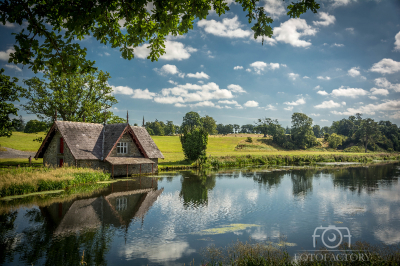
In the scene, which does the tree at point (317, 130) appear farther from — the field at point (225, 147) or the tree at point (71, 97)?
the tree at point (71, 97)

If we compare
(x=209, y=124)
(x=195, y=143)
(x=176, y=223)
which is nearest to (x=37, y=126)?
(x=195, y=143)

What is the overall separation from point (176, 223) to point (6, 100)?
31.9 metres

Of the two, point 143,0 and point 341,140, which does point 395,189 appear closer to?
point 143,0

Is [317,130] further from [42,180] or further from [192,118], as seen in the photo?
[42,180]

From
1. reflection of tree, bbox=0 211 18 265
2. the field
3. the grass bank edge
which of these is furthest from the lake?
the field

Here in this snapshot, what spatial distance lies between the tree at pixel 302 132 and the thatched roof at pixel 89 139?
69.1 metres

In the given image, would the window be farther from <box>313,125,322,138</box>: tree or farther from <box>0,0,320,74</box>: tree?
<box>313,125,322,138</box>: tree

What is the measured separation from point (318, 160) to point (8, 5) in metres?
62.9

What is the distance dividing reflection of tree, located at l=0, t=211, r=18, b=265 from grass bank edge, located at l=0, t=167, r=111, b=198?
5.20 meters

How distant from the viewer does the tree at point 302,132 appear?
88.9m

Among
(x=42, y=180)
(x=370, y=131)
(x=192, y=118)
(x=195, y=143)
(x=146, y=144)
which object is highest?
(x=192, y=118)

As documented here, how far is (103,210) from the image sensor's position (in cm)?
1585

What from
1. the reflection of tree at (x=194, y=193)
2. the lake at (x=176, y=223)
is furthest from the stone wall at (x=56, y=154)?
the reflection of tree at (x=194, y=193)

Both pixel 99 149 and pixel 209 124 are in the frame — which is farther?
pixel 209 124
